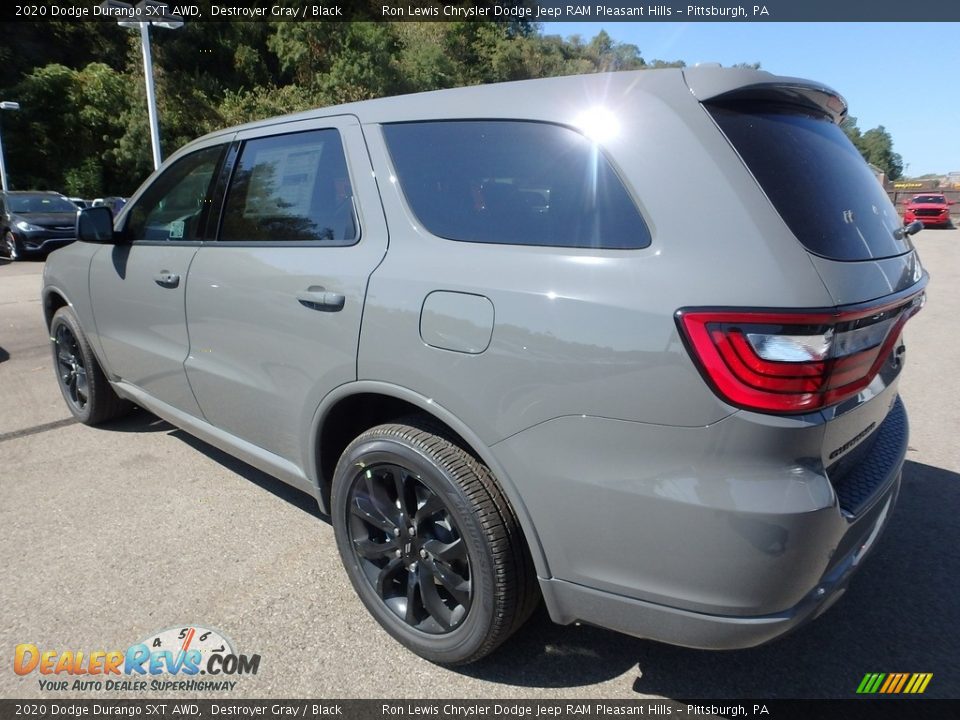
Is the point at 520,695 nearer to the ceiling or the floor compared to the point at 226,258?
nearer to the floor

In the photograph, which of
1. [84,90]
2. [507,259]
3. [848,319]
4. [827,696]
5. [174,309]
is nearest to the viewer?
[848,319]

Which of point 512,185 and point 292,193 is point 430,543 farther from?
point 292,193

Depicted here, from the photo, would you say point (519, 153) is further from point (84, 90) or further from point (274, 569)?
point (84, 90)

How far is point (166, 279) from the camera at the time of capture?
322cm

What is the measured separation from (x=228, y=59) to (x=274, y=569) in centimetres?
4500

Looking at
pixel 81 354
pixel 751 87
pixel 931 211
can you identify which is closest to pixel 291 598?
pixel 751 87

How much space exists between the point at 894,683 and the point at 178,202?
3660 millimetres

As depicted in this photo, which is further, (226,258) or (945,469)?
(945,469)

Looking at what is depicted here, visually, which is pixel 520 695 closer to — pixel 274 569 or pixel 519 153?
pixel 274 569

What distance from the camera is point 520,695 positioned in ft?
7.07

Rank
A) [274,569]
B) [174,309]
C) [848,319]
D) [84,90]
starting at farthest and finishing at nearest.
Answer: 1. [84,90]
2. [174,309]
3. [274,569]
4. [848,319]

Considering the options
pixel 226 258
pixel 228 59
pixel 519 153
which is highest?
pixel 228 59

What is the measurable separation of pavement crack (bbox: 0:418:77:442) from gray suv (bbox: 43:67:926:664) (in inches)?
102

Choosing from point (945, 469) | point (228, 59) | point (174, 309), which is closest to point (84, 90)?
point (228, 59)
